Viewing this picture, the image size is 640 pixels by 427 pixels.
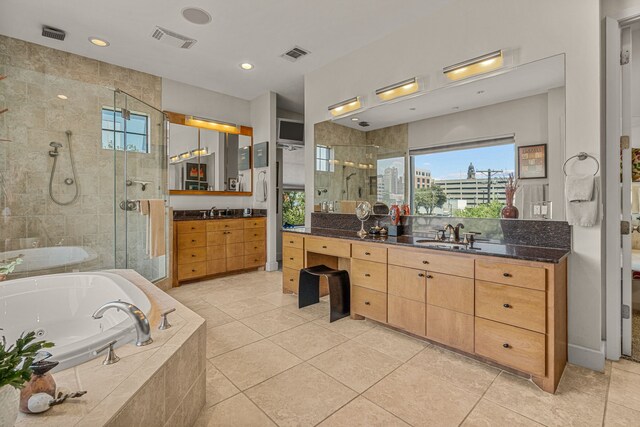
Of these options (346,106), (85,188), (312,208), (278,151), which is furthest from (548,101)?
(85,188)

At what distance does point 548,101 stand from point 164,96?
14.9 ft

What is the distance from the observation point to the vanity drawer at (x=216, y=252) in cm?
434

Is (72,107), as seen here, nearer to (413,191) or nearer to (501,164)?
(413,191)

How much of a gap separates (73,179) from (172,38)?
188 cm

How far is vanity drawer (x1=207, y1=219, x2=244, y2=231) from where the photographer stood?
4.36 meters

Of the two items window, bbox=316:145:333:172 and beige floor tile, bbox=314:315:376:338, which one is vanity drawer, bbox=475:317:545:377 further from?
window, bbox=316:145:333:172

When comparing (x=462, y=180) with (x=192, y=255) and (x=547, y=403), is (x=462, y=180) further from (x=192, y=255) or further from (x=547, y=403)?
(x=192, y=255)

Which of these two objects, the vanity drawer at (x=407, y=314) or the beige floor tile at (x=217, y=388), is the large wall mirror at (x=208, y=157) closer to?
the beige floor tile at (x=217, y=388)

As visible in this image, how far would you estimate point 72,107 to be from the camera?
3.26m

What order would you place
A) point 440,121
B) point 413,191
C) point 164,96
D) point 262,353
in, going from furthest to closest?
1. point 164,96
2. point 413,191
3. point 440,121
4. point 262,353

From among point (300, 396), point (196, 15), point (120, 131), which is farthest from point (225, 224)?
point (300, 396)

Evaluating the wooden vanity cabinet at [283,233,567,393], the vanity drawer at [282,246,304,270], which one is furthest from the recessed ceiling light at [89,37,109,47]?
the wooden vanity cabinet at [283,233,567,393]

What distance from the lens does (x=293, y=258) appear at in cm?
354

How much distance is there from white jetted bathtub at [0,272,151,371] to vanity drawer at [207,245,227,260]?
2071mm
